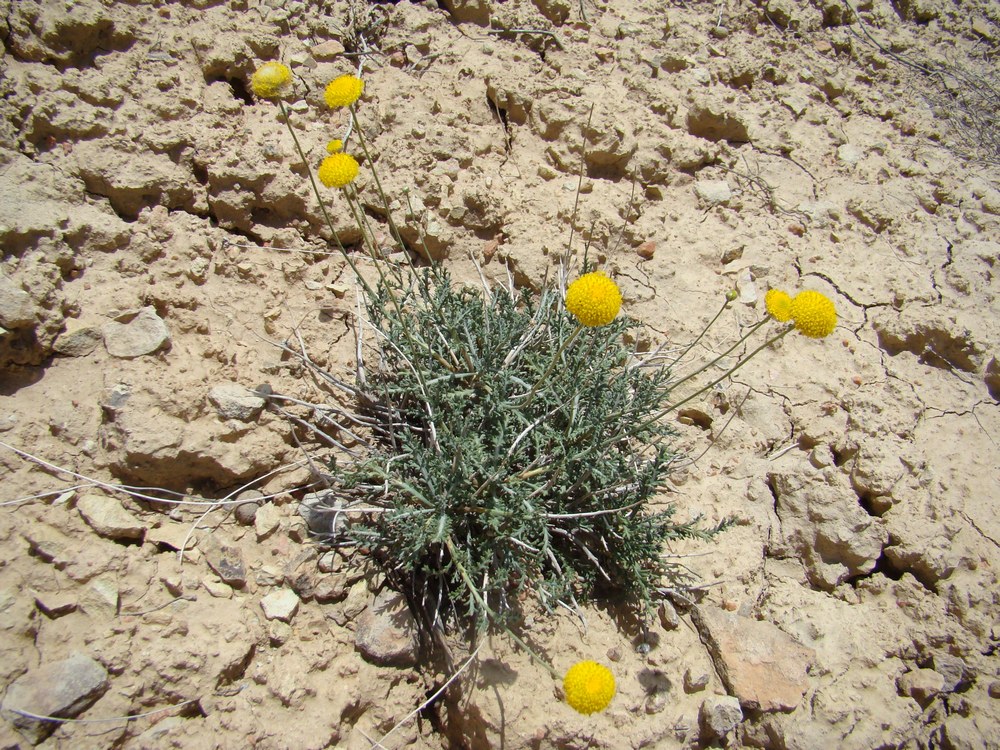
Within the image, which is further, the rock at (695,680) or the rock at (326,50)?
the rock at (326,50)

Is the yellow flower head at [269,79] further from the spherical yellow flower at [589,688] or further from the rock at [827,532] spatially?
the rock at [827,532]

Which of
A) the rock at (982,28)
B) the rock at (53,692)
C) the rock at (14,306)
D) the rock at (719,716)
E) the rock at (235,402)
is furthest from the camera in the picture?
the rock at (982,28)

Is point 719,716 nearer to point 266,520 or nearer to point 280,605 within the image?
point 280,605

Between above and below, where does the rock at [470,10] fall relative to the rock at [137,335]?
above

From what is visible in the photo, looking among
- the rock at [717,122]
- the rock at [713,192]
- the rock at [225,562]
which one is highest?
the rock at [717,122]

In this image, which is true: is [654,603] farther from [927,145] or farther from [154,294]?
[927,145]

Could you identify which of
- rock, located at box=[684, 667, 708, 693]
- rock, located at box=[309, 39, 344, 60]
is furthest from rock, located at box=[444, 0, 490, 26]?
rock, located at box=[684, 667, 708, 693]

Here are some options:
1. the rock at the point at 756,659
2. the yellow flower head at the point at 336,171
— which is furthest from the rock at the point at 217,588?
the rock at the point at 756,659

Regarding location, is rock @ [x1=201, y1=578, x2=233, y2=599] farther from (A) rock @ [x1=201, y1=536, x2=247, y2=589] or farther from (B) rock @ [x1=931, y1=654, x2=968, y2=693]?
(B) rock @ [x1=931, y1=654, x2=968, y2=693]
